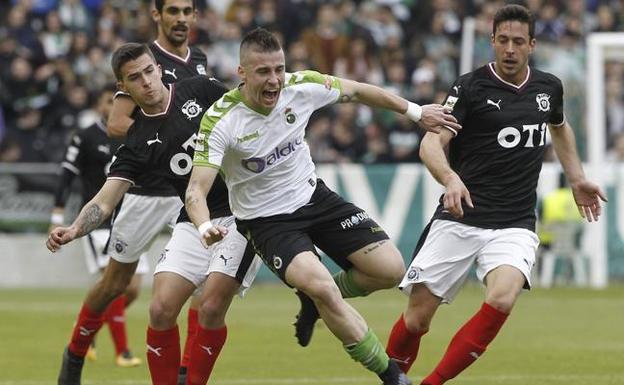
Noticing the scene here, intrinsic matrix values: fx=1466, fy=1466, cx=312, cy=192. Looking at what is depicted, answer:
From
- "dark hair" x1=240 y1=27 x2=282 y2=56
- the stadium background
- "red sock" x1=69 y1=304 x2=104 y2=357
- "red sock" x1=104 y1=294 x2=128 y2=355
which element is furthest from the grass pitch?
"dark hair" x1=240 y1=27 x2=282 y2=56

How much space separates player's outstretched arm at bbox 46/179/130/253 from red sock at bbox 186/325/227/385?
103 cm

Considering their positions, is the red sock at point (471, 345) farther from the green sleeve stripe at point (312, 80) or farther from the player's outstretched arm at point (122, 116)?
the player's outstretched arm at point (122, 116)

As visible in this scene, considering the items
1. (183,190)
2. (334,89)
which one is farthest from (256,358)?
(334,89)

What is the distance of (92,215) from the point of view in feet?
31.8

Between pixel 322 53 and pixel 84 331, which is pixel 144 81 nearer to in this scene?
pixel 84 331

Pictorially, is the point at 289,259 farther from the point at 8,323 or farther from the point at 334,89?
the point at 8,323

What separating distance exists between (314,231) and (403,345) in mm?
1088

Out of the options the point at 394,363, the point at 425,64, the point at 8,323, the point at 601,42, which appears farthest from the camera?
the point at 425,64

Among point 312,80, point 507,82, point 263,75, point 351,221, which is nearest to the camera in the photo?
point 263,75

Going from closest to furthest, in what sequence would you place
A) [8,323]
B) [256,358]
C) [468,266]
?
[468,266]
[256,358]
[8,323]

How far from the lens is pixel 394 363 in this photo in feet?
30.0

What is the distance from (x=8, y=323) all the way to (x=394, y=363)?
8.96m

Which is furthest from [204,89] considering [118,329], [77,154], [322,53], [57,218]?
[322,53]

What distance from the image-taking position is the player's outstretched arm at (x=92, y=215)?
371 inches
